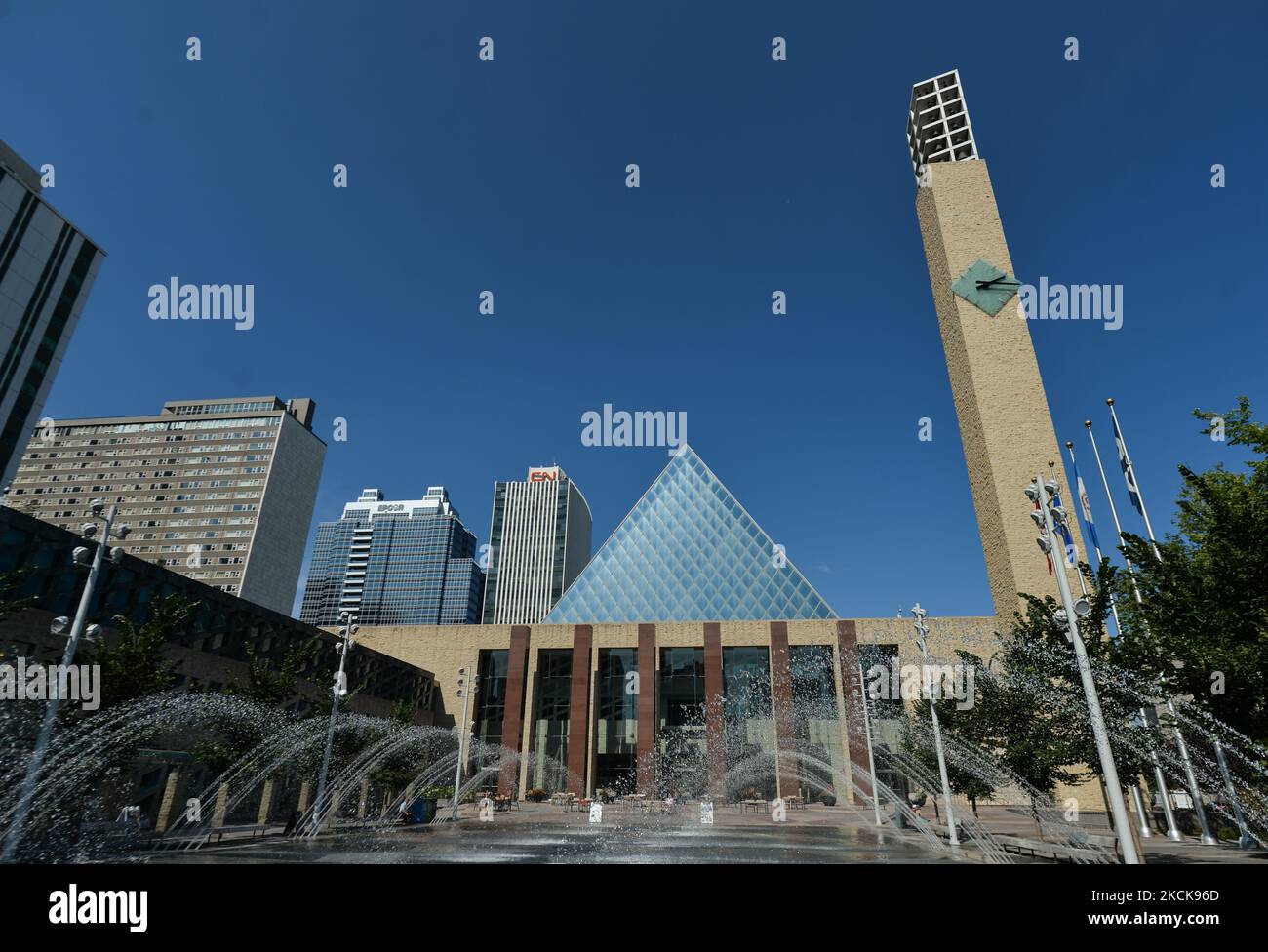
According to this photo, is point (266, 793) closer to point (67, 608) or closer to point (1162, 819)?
point (67, 608)

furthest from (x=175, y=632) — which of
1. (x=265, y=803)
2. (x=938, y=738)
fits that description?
(x=938, y=738)

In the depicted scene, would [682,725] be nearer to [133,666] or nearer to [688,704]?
[688,704]

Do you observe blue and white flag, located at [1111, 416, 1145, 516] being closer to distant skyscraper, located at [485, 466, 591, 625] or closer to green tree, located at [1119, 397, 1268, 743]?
green tree, located at [1119, 397, 1268, 743]

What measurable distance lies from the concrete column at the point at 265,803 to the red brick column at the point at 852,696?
30.5 m

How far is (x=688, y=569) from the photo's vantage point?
58.3 meters

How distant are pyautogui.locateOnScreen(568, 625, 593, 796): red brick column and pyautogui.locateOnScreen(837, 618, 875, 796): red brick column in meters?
17.0

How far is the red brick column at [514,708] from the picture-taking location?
4391cm

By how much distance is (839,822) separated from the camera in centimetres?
3039

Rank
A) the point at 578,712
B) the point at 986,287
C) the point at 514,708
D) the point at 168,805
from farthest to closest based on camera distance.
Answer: the point at 986,287
the point at 514,708
the point at 578,712
the point at 168,805

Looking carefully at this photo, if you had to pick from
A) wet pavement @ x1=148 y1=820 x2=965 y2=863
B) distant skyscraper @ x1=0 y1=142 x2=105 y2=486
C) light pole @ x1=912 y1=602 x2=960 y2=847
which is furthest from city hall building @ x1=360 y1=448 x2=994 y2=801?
distant skyscraper @ x1=0 y1=142 x2=105 y2=486

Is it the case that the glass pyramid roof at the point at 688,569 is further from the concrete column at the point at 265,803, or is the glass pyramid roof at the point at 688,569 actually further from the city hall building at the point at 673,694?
the concrete column at the point at 265,803

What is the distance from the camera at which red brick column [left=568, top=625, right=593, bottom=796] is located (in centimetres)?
4366

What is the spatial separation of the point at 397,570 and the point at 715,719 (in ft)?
475
